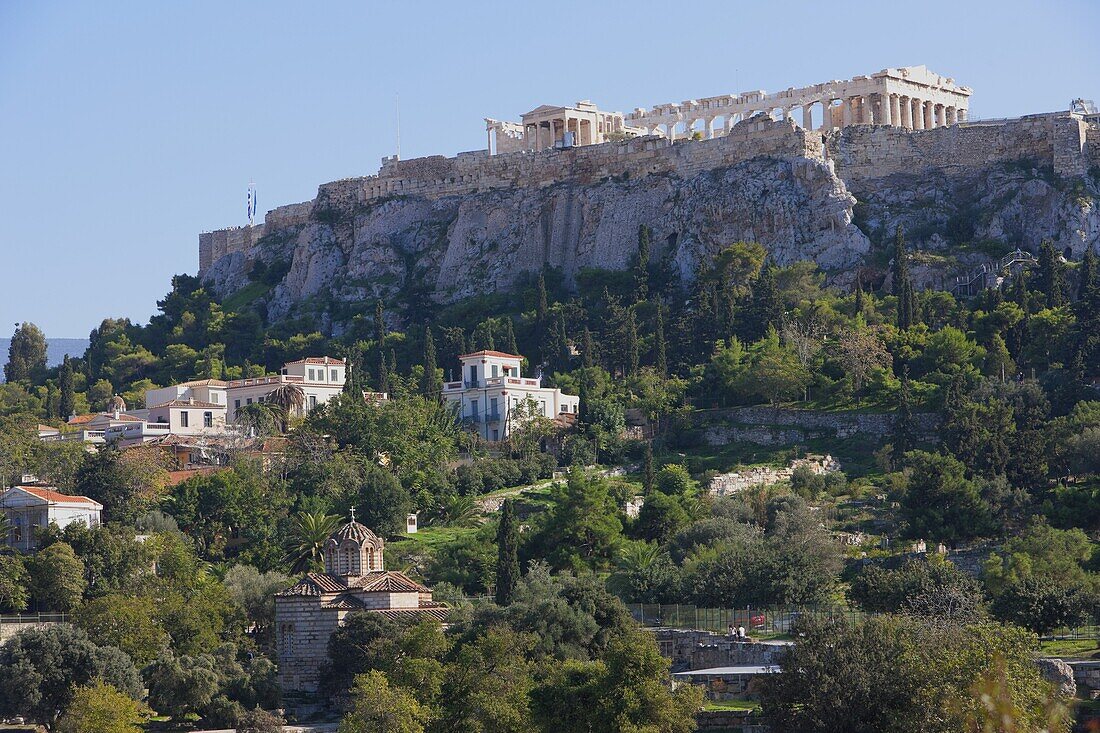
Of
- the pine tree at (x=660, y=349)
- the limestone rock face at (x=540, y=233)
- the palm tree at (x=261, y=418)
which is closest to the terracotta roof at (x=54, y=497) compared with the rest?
the palm tree at (x=261, y=418)

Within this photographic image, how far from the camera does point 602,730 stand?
167 feet

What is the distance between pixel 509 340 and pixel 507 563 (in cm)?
3353

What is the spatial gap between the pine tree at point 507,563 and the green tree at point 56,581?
13.8m

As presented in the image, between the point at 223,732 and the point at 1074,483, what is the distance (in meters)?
34.5

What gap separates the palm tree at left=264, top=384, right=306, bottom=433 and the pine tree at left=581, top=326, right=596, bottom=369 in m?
13.5

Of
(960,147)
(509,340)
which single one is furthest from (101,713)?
(960,147)

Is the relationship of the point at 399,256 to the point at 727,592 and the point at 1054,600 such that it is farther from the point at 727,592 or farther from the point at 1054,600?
the point at 1054,600

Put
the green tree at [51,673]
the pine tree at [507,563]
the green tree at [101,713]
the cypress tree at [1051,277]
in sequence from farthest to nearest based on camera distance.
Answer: the cypress tree at [1051,277], the pine tree at [507,563], the green tree at [51,673], the green tree at [101,713]

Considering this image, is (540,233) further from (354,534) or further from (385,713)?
(385,713)

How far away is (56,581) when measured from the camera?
2660 inches

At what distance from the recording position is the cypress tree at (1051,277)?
306ft

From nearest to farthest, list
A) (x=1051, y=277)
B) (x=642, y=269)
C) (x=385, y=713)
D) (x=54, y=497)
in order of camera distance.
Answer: (x=385, y=713)
(x=54, y=497)
(x=1051, y=277)
(x=642, y=269)

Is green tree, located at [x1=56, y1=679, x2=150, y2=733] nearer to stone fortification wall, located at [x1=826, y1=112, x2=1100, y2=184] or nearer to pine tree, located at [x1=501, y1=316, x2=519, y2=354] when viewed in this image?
pine tree, located at [x1=501, y1=316, x2=519, y2=354]

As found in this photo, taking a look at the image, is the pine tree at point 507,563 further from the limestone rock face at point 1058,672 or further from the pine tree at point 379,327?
the pine tree at point 379,327
